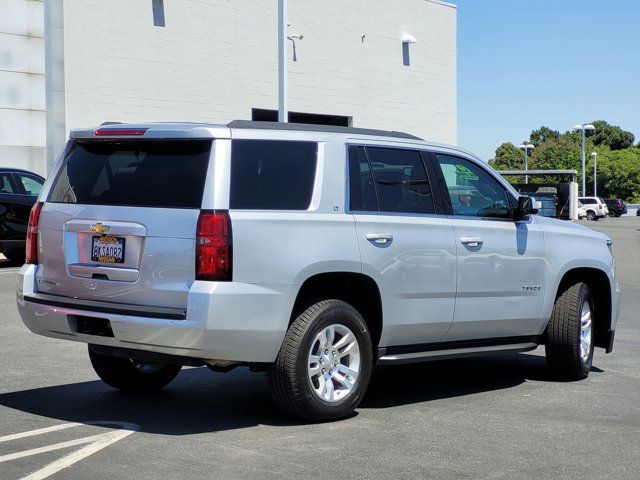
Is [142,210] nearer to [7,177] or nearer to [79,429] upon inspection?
[79,429]

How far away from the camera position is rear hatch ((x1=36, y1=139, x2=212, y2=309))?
21.4 feet

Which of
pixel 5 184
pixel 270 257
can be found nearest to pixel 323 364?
pixel 270 257

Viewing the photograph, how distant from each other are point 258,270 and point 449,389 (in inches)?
102

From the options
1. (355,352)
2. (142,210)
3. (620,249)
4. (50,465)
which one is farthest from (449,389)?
(620,249)

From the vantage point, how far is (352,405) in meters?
7.12

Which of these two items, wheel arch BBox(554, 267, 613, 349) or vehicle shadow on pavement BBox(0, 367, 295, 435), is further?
wheel arch BBox(554, 267, 613, 349)

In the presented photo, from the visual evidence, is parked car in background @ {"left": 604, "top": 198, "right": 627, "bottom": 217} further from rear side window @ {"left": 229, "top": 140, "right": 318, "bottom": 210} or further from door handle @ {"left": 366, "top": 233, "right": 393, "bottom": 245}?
rear side window @ {"left": 229, "top": 140, "right": 318, "bottom": 210}

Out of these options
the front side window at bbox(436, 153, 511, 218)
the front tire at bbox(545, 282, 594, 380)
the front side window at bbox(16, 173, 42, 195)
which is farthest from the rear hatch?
the front side window at bbox(16, 173, 42, 195)

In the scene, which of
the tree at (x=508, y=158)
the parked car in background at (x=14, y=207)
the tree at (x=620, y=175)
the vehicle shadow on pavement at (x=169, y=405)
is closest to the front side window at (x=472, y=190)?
the vehicle shadow on pavement at (x=169, y=405)

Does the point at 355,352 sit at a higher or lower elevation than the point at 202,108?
lower

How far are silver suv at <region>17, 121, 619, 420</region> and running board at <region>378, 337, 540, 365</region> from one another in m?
0.01

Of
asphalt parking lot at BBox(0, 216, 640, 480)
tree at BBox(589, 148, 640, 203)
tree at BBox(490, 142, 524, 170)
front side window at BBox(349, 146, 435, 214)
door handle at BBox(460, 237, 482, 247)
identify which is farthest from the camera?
tree at BBox(490, 142, 524, 170)

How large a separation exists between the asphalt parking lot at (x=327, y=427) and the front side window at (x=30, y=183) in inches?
406

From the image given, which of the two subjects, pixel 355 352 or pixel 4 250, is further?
pixel 4 250
